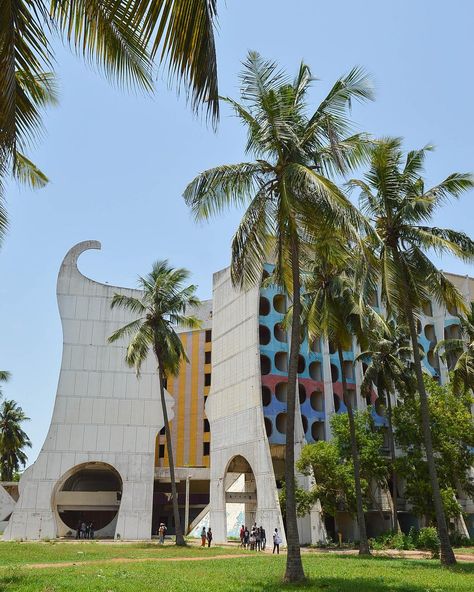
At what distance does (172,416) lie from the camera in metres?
47.5

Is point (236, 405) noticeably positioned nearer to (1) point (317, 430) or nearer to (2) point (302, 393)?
(2) point (302, 393)

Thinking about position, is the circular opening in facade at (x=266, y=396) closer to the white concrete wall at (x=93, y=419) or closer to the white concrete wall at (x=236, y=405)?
the white concrete wall at (x=236, y=405)

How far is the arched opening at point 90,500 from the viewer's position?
4653 centimetres

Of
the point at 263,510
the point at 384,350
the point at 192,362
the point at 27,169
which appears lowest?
the point at 263,510

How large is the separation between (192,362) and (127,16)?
196 ft

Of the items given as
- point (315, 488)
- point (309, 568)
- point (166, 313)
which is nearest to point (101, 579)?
point (309, 568)

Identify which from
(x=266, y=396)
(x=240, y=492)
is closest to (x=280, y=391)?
(x=266, y=396)

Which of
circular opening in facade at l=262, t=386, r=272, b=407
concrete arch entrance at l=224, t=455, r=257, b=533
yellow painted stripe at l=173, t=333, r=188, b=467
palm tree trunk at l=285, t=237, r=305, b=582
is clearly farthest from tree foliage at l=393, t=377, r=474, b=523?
yellow painted stripe at l=173, t=333, r=188, b=467

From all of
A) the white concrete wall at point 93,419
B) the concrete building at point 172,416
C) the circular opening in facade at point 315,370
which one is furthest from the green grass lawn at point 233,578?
the circular opening in facade at point 315,370

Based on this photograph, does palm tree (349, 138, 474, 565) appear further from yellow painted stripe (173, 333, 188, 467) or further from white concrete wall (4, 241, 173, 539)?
yellow painted stripe (173, 333, 188, 467)

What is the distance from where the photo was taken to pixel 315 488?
35312 millimetres

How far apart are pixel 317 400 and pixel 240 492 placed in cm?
948

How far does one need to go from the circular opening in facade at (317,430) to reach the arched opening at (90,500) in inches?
633

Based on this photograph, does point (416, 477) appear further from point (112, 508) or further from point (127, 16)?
point (127, 16)
